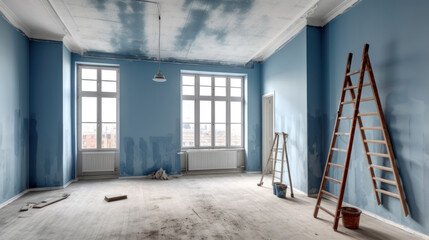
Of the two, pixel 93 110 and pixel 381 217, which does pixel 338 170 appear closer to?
pixel 381 217

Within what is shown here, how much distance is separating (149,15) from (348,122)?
3.92 meters

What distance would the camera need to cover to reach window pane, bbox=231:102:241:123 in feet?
24.7

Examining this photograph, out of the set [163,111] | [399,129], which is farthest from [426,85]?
[163,111]

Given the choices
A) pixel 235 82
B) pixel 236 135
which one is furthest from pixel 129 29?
pixel 236 135

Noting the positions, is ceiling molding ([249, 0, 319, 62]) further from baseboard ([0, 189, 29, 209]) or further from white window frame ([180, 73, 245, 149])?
baseboard ([0, 189, 29, 209])

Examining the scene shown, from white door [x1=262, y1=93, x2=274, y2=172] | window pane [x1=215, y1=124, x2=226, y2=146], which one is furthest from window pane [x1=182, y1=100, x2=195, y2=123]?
white door [x1=262, y1=93, x2=274, y2=172]

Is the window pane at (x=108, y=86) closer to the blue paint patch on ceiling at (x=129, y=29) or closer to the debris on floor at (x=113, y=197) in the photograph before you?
the blue paint patch on ceiling at (x=129, y=29)

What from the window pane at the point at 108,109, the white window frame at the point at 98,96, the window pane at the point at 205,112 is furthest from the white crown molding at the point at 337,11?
the window pane at the point at 108,109

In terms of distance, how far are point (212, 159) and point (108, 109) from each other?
321 cm

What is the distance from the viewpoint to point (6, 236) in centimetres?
A: 304

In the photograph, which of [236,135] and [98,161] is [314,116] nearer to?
[236,135]

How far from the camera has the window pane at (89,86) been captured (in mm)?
6524

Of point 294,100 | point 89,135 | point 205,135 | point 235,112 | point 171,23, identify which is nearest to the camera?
point 171,23

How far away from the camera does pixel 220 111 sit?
745cm
